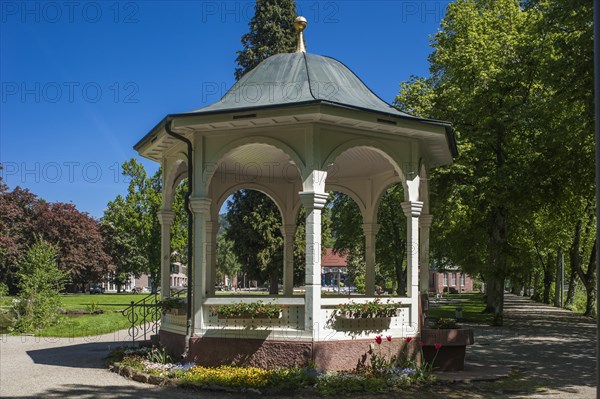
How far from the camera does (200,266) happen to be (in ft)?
40.9

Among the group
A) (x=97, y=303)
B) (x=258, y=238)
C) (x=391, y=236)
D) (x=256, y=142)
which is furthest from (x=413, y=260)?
(x=97, y=303)

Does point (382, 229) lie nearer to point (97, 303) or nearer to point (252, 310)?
point (97, 303)

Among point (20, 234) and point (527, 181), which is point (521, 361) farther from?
point (20, 234)

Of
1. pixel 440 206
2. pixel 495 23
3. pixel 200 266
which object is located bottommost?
pixel 200 266

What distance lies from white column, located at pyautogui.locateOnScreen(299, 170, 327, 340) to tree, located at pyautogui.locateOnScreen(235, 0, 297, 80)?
2434cm

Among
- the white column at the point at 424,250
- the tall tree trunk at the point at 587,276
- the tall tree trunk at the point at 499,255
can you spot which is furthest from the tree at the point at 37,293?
the tall tree trunk at the point at 587,276

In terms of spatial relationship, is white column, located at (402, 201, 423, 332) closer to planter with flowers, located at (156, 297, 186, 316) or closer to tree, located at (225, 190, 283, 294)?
planter with flowers, located at (156, 297, 186, 316)

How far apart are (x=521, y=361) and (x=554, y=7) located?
1141 cm

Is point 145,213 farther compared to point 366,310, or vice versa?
point 145,213

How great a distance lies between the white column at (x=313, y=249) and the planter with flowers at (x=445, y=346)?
2710mm

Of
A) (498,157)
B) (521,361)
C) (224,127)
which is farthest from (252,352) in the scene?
(498,157)

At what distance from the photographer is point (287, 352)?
1152 centimetres

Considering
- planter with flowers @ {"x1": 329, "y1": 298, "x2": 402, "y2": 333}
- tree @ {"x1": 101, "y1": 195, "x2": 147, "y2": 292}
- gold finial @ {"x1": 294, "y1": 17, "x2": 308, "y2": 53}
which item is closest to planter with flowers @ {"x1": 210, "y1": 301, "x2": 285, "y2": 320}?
planter with flowers @ {"x1": 329, "y1": 298, "x2": 402, "y2": 333}

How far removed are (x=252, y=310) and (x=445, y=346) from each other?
4254 mm
